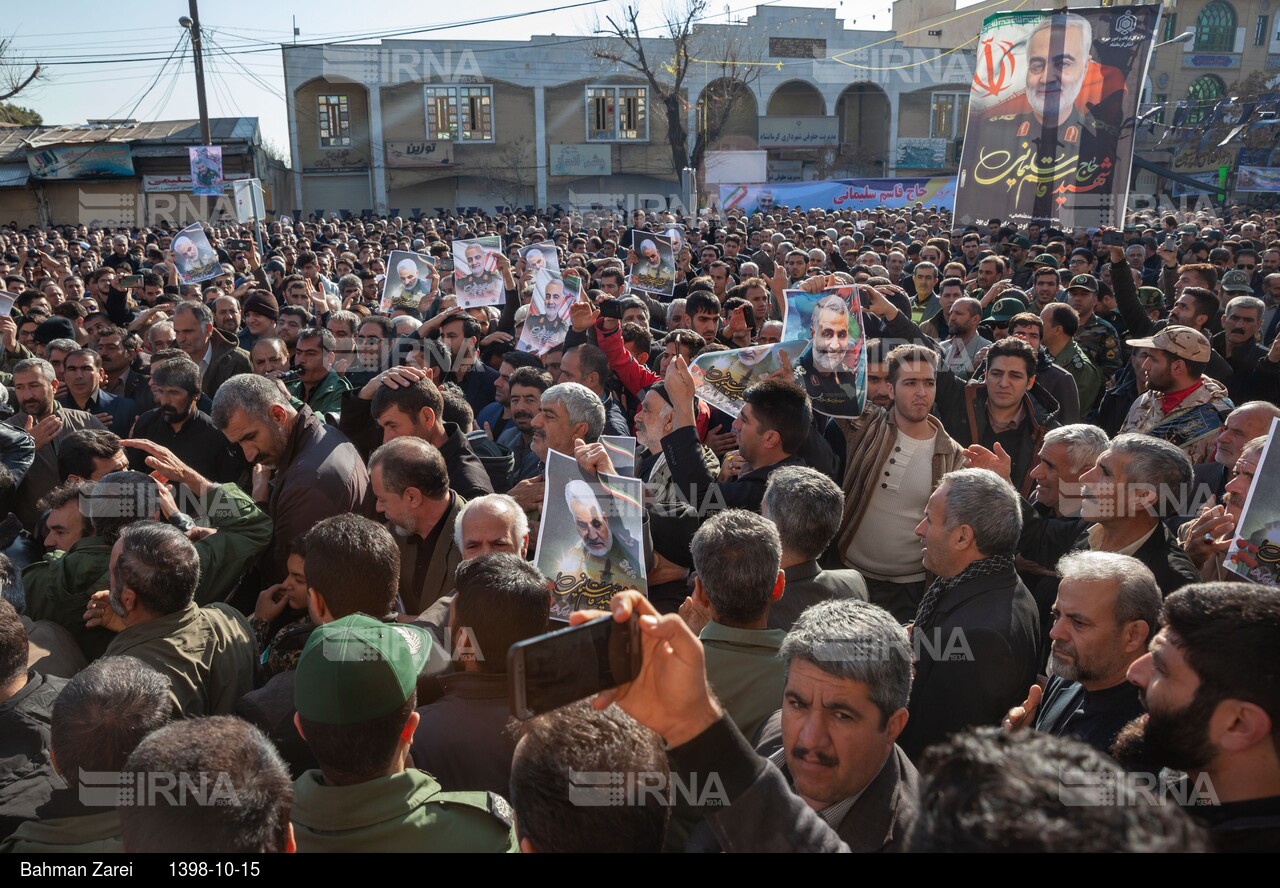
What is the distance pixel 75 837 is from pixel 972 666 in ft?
7.83

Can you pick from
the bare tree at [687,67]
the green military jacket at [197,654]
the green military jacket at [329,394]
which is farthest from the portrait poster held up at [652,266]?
the bare tree at [687,67]

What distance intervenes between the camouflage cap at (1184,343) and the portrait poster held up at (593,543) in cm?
335

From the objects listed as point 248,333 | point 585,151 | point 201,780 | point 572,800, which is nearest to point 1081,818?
point 572,800

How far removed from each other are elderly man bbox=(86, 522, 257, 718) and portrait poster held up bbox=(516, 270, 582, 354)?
4.47m

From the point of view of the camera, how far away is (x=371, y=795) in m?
2.03

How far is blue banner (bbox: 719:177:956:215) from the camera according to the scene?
29094 millimetres

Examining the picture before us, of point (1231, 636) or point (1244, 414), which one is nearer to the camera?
point (1231, 636)

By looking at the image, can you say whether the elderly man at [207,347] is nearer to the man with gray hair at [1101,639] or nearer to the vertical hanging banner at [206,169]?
the man with gray hair at [1101,639]

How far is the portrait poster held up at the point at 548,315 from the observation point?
7.32 m

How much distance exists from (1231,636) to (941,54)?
169 feet

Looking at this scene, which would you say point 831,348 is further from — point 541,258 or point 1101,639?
point 541,258

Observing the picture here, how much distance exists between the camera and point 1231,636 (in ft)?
6.31

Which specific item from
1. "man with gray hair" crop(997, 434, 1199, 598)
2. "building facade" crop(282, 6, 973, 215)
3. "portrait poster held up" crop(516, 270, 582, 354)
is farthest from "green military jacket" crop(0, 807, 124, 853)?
"building facade" crop(282, 6, 973, 215)

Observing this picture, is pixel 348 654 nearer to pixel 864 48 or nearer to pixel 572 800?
pixel 572 800
